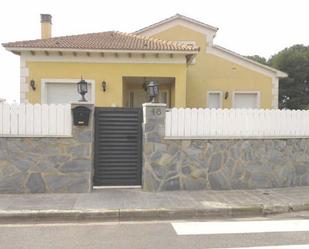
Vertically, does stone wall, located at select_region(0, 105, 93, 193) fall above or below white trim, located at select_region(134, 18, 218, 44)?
below

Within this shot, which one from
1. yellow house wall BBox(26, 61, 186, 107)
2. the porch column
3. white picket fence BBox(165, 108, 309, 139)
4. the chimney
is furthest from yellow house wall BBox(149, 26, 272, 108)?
white picket fence BBox(165, 108, 309, 139)

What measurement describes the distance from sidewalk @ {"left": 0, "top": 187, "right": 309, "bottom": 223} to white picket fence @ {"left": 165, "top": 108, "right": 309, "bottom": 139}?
1392mm

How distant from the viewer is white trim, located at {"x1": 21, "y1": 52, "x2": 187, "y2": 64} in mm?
13375

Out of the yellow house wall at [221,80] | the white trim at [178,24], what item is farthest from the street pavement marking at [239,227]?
the white trim at [178,24]

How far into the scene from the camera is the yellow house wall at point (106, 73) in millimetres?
13422

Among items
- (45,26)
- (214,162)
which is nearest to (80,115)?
(214,162)

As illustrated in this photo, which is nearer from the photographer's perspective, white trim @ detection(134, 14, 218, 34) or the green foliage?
white trim @ detection(134, 14, 218, 34)

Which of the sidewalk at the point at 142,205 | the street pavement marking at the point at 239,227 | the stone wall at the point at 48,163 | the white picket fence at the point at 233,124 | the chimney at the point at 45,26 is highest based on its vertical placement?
the chimney at the point at 45,26

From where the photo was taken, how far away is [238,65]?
707 inches

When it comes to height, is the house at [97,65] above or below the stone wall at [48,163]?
above

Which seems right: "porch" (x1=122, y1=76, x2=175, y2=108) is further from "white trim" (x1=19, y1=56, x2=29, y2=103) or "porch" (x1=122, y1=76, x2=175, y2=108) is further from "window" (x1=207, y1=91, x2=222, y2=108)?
"white trim" (x1=19, y1=56, x2=29, y2=103)

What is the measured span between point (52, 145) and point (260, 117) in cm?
500

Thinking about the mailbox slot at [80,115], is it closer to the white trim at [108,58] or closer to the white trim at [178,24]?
the white trim at [108,58]

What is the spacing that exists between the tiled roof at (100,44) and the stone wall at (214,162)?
568 cm
